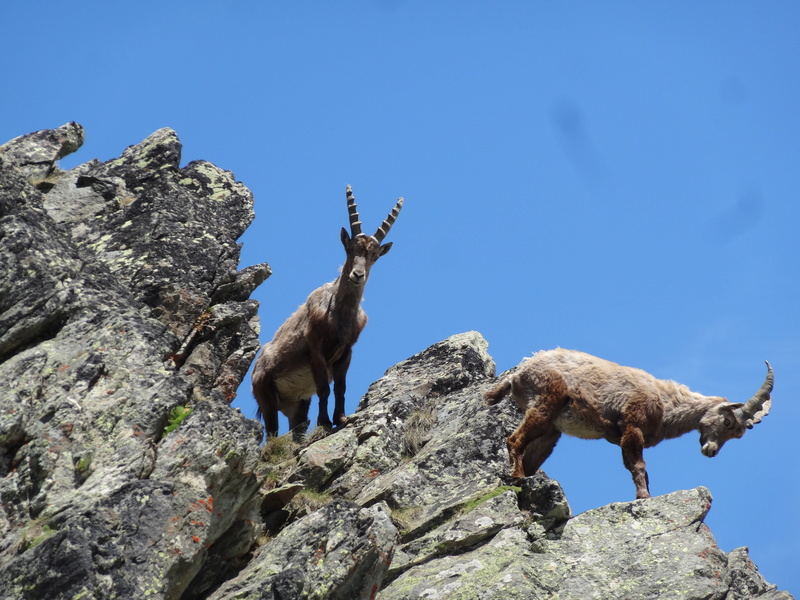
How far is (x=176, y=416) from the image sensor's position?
29.8ft

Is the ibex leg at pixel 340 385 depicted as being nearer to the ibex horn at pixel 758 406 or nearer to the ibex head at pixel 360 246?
the ibex head at pixel 360 246

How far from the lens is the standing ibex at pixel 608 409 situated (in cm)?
1251

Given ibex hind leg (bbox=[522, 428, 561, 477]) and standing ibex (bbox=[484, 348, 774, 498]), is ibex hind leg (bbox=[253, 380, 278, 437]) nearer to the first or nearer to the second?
standing ibex (bbox=[484, 348, 774, 498])

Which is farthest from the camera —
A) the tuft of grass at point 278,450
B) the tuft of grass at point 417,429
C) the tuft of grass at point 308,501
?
the tuft of grass at point 417,429

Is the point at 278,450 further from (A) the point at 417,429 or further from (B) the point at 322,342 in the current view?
(B) the point at 322,342

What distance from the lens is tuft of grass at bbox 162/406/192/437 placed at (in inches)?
353

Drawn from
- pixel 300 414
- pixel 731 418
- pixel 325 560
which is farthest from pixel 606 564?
pixel 300 414

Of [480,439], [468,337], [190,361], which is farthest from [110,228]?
[468,337]

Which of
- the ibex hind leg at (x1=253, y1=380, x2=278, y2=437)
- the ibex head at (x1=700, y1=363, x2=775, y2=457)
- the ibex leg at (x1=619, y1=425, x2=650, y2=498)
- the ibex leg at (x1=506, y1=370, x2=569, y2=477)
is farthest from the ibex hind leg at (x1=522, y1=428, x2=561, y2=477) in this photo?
the ibex hind leg at (x1=253, y1=380, x2=278, y2=437)

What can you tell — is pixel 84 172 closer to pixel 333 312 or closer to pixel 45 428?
pixel 333 312

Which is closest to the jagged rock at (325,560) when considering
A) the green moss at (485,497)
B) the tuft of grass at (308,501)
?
the tuft of grass at (308,501)

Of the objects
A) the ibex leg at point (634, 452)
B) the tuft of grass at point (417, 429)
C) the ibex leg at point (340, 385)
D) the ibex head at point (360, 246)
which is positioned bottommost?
the ibex leg at point (634, 452)

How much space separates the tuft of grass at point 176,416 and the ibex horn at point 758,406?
8.00m

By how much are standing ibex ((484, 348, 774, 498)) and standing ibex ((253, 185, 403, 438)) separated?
10.4 feet
